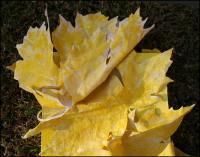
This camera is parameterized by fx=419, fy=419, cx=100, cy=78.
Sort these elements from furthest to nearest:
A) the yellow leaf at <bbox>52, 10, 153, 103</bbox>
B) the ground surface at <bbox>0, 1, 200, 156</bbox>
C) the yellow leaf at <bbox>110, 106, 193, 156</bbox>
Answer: the ground surface at <bbox>0, 1, 200, 156</bbox>, the yellow leaf at <bbox>52, 10, 153, 103</bbox>, the yellow leaf at <bbox>110, 106, 193, 156</bbox>

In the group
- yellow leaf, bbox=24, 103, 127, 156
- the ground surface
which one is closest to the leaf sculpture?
yellow leaf, bbox=24, 103, 127, 156

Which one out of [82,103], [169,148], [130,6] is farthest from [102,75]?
[130,6]

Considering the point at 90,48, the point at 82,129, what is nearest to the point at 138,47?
the point at 90,48

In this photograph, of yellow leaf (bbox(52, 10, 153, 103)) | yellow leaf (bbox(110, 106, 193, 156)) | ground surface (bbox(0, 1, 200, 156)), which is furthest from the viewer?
ground surface (bbox(0, 1, 200, 156))

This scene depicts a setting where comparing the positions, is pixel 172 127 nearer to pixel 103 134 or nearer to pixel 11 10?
pixel 103 134

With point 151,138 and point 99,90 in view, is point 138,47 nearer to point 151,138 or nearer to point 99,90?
point 99,90

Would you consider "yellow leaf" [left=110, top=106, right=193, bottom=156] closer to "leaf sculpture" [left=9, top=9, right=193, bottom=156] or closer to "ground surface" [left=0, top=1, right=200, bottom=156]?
"leaf sculpture" [left=9, top=9, right=193, bottom=156]

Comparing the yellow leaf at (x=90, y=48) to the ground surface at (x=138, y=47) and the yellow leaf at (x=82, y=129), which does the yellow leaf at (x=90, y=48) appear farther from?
the ground surface at (x=138, y=47)
